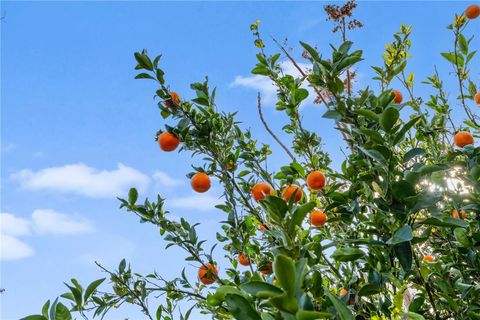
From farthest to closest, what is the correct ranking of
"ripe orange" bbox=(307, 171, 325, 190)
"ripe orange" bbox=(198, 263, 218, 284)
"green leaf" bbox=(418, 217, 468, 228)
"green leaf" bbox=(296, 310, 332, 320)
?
"ripe orange" bbox=(307, 171, 325, 190) → "ripe orange" bbox=(198, 263, 218, 284) → "green leaf" bbox=(418, 217, 468, 228) → "green leaf" bbox=(296, 310, 332, 320)

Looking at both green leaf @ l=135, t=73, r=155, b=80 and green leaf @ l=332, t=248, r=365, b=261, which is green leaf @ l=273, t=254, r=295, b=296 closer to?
green leaf @ l=332, t=248, r=365, b=261

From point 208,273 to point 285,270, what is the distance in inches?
59.4

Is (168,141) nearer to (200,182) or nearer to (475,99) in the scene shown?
(200,182)

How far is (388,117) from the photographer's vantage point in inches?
42.5

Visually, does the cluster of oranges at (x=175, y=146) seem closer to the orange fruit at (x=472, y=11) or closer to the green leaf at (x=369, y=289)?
the green leaf at (x=369, y=289)

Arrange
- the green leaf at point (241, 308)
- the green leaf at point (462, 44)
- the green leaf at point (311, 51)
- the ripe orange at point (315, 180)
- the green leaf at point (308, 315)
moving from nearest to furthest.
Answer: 1. the green leaf at point (308, 315)
2. the green leaf at point (241, 308)
3. the green leaf at point (311, 51)
4. the ripe orange at point (315, 180)
5. the green leaf at point (462, 44)

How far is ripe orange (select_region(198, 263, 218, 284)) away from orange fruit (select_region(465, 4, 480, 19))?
3022 millimetres

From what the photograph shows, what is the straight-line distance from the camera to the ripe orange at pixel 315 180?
2.20 m

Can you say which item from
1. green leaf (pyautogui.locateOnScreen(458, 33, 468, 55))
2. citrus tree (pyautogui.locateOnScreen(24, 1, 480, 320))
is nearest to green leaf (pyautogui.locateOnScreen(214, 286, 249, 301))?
citrus tree (pyautogui.locateOnScreen(24, 1, 480, 320))

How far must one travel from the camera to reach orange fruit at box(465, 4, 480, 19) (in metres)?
3.45

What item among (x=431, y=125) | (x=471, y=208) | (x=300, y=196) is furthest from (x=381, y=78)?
(x=471, y=208)

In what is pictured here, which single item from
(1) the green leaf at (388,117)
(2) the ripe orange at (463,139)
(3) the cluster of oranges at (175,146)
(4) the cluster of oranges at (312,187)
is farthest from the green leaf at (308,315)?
(2) the ripe orange at (463,139)

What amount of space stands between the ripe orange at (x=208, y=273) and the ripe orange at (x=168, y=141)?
645 mm

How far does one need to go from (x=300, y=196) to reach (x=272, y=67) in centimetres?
78
